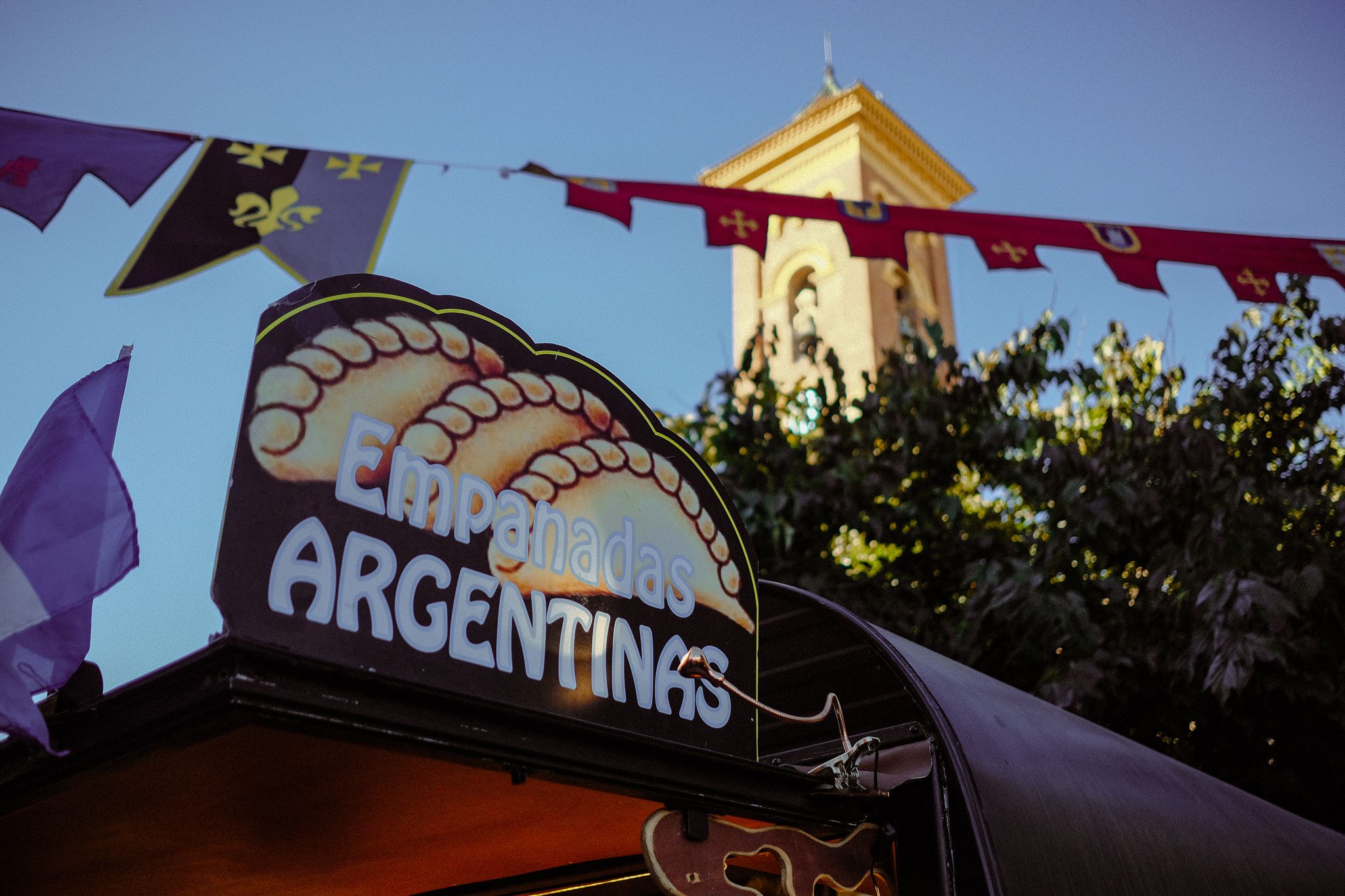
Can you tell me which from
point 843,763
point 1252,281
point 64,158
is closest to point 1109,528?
point 1252,281

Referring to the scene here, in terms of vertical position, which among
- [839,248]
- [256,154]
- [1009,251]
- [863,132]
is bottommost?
[1009,251]

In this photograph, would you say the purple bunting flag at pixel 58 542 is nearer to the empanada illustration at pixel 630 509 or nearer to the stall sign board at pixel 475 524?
the stall sign board at pixel 475 524

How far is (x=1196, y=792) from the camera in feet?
14.7

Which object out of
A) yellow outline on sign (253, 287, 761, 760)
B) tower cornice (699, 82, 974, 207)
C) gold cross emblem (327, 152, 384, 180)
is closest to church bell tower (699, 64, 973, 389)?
tower cornice (699, 82, 974, 207)

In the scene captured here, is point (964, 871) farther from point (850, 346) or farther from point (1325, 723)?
point (850, 346)

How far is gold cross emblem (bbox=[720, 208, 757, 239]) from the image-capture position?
6.05 meters

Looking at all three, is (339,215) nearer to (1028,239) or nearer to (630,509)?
(630,509)

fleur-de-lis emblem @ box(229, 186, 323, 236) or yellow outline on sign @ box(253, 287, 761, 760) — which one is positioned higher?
fleur-de-lis emblem @ box(229, 186, 323, 236)

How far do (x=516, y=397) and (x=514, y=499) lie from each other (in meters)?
0.33

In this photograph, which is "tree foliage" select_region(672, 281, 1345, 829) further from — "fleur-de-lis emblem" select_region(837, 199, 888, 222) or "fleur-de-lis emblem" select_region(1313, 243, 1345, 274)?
"fleur-de-lis emblem" select_region(837, 199, 888, 222)

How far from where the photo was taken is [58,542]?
8.10 ft

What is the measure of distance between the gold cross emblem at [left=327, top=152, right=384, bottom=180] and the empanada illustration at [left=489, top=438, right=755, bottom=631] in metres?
2.67

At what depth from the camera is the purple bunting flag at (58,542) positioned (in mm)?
2283

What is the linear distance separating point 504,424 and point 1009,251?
428 cm
